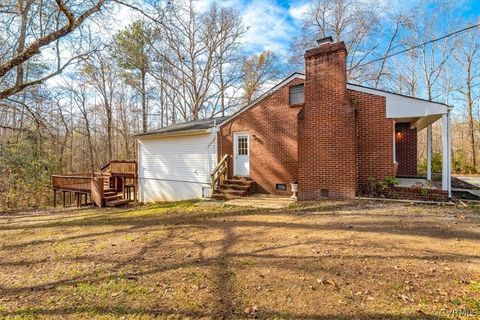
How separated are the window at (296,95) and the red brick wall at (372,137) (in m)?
1.85

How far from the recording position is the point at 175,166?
13461 mm

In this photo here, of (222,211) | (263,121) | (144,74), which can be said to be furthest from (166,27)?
(144,74)

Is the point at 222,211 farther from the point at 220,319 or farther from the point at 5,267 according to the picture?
the point at 220,319

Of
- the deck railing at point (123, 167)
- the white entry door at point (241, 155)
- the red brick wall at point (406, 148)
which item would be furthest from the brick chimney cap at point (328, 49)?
the deck railing at point (123, 167)

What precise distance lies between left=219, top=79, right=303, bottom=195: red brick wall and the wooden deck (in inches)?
326

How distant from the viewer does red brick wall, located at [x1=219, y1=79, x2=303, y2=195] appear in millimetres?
10031

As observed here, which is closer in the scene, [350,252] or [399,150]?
[350,252]

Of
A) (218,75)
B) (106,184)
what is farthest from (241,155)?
(218,75)

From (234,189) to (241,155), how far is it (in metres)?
1.63

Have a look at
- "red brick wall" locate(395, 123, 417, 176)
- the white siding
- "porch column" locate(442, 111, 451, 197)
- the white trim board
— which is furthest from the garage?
"red brick wall" locate(395, 123, 417, 176)

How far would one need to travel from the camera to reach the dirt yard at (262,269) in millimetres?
2754

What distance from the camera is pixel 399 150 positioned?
40.3 ft

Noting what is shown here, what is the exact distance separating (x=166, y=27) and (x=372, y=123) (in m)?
7.73

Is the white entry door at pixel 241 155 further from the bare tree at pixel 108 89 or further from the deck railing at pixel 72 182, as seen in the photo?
the bare tree at pixel 108 89
